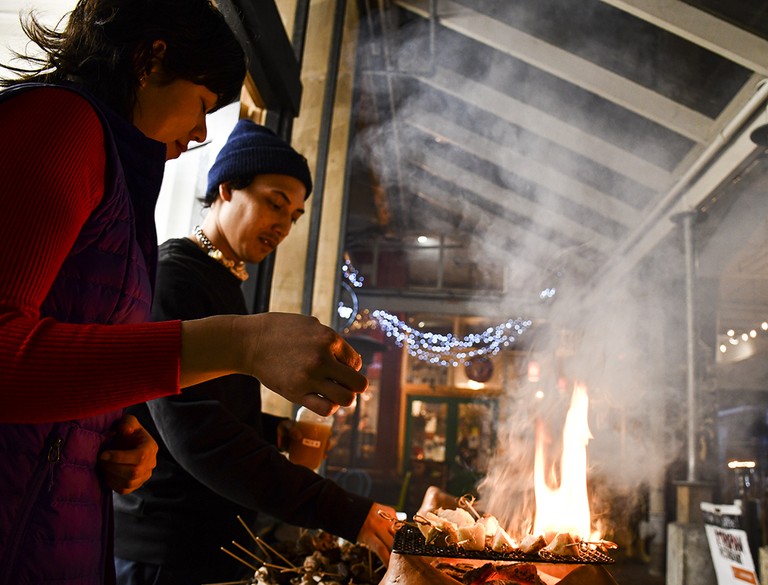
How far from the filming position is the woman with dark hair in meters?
0.68

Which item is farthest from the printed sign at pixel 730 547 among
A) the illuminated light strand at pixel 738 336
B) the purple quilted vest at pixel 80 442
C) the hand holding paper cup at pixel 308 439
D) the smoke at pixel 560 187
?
the illuminated light strand at pixel 738 336

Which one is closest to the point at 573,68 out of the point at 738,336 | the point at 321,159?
the point at 321,159

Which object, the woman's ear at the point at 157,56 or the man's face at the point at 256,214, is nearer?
the woman's ear at the point at 157,56

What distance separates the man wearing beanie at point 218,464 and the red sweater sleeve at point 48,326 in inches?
34.9

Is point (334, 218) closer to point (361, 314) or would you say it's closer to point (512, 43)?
point (512, 43)

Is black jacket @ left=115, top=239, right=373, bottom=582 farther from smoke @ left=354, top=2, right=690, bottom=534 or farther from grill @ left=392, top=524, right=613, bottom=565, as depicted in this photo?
smoke @ left=354, top=2, right=690, bottom=534

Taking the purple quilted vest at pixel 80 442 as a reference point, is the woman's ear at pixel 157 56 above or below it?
above

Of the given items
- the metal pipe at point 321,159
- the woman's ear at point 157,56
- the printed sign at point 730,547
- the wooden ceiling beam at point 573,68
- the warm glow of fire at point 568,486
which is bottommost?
the printed sign at point 730,547

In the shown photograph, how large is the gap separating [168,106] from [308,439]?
142cm

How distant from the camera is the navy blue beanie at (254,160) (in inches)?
80.4

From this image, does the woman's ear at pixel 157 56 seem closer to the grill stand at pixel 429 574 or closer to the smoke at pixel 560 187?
the grill stand at pixel 429 574

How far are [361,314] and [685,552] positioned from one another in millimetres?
9936

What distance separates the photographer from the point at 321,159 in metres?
4.19

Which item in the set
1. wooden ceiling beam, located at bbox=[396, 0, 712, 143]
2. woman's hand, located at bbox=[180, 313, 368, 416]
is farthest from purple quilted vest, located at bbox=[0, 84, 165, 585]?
wooden ceiling beam, located at bbox=[396, 0, 712, 143]
